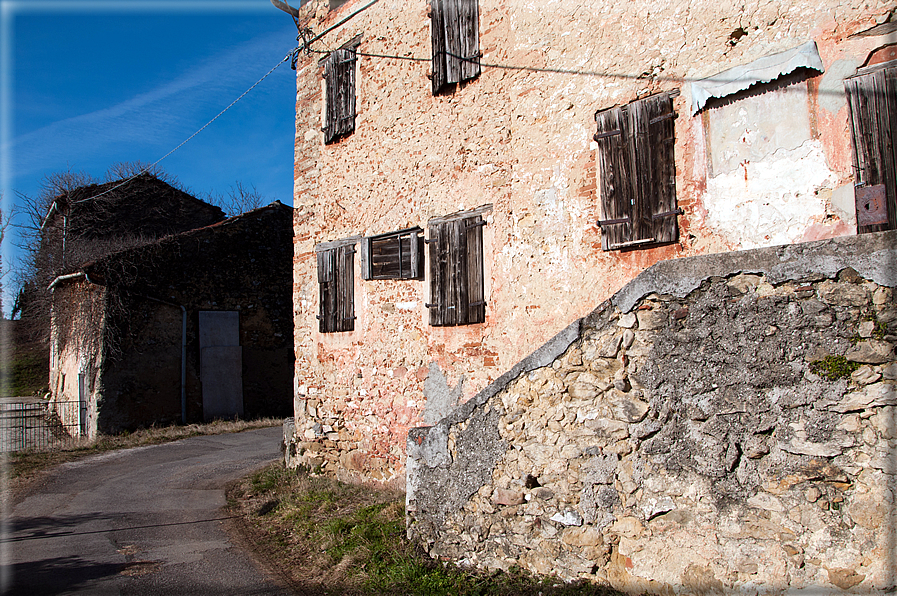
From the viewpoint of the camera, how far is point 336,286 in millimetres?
8375

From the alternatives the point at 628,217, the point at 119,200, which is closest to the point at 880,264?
the point at 628,217

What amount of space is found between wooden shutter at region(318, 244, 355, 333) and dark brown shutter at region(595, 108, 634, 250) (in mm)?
3851

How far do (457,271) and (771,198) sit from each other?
11.1 feet

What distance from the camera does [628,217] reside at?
5555 mm

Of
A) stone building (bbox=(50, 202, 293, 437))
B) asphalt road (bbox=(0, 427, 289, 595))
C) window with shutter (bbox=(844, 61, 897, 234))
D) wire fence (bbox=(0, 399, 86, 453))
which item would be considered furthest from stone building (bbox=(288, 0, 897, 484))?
wire fence (bbox=(0, 399, 86, 453))

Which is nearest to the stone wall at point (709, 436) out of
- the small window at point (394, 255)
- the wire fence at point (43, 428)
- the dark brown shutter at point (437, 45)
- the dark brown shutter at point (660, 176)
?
the dark brown shutter at point (660, 176)

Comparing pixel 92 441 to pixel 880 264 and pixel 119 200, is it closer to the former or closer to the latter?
pixel 119 200

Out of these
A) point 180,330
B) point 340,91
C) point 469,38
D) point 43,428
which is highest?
point 340,91

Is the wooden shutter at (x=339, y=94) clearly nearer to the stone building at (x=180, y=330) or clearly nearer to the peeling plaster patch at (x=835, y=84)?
the peeling plaster patch at (x=835, y=84)

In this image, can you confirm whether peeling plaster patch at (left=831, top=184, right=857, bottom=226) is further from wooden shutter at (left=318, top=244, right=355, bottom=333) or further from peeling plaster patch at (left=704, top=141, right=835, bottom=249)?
wooden shutter at (left=318, top=244, right=355, bottom=333)

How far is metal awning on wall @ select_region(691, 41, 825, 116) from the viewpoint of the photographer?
15.4ft

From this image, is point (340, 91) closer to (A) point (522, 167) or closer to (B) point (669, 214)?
(A) point (522, 167)

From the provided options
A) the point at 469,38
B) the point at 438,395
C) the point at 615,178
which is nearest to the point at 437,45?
the point at 469,38

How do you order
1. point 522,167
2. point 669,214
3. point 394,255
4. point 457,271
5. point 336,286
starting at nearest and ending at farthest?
point 669,214
point 522,167
point 457,271
point 394,255
point 336,286
